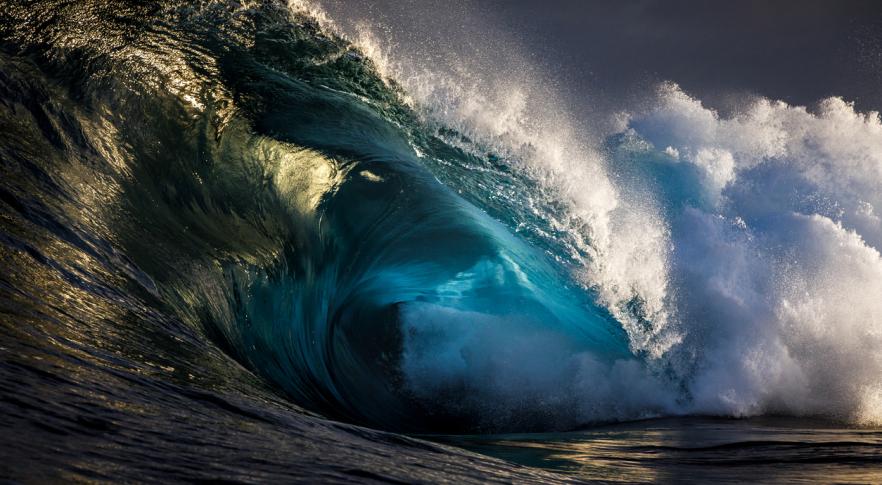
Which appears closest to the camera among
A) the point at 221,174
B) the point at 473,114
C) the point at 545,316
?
the point at 221,174

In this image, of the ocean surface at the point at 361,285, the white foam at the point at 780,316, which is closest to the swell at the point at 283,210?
the ocean surface at the point at 361,285

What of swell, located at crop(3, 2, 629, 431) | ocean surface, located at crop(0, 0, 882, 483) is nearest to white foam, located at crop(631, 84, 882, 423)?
ocean surface, located at crop(0, 0, 882, 483)

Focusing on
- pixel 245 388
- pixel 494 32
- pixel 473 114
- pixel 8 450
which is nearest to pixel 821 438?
pixel 245 388

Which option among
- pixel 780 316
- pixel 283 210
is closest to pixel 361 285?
pixel 283 210

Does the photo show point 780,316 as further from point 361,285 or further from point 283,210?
point 283,210

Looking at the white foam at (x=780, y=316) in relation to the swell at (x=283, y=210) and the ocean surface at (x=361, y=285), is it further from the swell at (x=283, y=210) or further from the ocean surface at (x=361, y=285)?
the swell at (x=283, y=210)

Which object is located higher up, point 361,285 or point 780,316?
point 780,316

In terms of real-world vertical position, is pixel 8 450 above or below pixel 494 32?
below

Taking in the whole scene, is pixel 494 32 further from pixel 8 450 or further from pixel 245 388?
pixel 8 450
